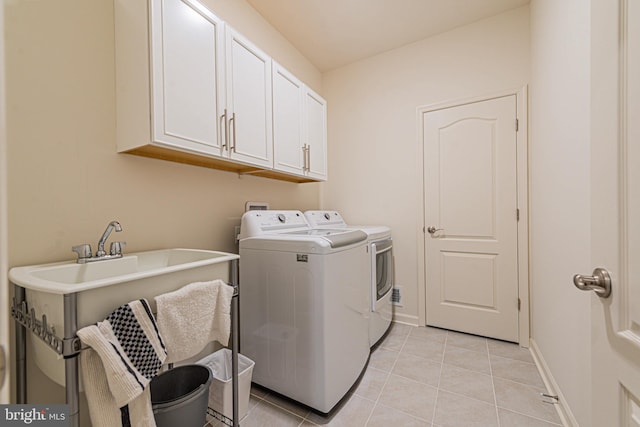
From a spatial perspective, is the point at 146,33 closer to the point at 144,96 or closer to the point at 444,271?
the point at 144,96

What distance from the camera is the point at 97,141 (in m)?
1.24

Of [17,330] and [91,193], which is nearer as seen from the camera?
[17,330]

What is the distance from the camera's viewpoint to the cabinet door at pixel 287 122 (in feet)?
6.18

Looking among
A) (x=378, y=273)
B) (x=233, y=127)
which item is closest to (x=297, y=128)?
(x=233, y=127)

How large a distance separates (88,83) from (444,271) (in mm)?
2767

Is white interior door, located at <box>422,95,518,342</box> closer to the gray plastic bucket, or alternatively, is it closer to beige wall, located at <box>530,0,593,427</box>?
beige wall, located at <box>530,0,593,427</box>

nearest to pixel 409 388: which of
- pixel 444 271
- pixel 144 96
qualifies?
pixel 444 271

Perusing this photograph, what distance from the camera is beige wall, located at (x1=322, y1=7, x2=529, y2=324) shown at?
223 cm

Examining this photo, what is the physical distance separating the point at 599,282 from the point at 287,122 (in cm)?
184

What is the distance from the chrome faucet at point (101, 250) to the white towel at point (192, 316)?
18.8 inches

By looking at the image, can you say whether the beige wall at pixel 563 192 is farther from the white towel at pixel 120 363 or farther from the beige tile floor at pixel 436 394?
the white towel at pixel 120 363

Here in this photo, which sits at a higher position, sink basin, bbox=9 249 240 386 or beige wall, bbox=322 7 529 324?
beige wall, bbox=322 7 529 324

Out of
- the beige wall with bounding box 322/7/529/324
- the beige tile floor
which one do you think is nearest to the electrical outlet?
the beige wall with bounding box 322/7/529/324

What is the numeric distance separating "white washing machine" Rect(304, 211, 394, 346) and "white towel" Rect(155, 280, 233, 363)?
1.10 metres
